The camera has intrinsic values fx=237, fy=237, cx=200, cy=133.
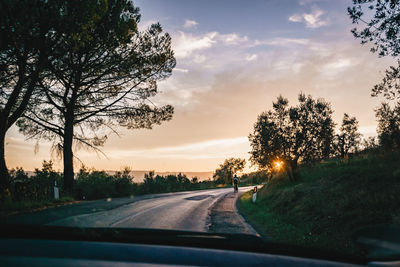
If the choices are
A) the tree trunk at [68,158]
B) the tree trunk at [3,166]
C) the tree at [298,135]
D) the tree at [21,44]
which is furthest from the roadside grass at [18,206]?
the tree at [298,135]

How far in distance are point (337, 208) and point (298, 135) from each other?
889 centimetres

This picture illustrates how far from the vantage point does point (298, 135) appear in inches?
628

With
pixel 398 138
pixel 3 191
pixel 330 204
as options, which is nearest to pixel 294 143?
pixel 398 138

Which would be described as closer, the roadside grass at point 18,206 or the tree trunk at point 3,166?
the roadside grass at point 18,206

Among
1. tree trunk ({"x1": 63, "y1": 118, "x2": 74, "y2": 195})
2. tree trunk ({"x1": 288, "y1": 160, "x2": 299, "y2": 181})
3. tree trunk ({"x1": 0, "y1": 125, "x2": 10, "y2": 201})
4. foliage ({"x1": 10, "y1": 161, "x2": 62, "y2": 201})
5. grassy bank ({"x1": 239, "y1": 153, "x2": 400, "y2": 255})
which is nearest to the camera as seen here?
grassy bank ({"x1": 239, "y1": 153, "x2": 400, "y2": 255})

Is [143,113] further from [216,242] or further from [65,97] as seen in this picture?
[216,242]

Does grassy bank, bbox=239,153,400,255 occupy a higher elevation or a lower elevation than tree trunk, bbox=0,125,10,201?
lower

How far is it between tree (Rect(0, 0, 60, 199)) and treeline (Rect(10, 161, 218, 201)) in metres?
1.39

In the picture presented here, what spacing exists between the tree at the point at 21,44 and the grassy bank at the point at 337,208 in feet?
39.7

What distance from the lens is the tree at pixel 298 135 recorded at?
15883 mm

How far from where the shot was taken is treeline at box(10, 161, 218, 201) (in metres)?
12.7

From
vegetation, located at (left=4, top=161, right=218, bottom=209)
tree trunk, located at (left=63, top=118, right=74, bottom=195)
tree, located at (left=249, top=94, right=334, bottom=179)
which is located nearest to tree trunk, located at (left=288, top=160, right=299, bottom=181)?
tree, located at (left=249, top=94, right=334, bottom=179)

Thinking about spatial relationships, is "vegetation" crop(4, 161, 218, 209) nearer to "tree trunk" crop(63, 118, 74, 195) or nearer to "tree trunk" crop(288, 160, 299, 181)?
"tree trunk" crop(63, 118, 74, 195)

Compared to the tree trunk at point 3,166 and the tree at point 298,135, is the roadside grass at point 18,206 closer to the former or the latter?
the tree trunk at point 3,166
